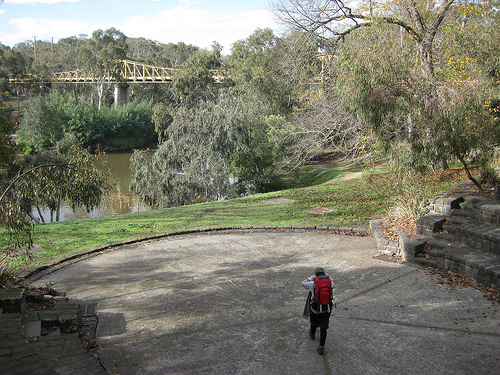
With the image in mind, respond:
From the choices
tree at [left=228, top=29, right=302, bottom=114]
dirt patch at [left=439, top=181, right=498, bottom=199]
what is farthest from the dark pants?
tree at [left=228, top=29, right=302, bottom=114]

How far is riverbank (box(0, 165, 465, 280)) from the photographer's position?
39.7 feet

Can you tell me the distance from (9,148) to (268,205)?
386 inches

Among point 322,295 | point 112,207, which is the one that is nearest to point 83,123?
point 112,207

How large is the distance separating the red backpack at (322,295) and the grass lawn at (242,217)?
6.85 meters

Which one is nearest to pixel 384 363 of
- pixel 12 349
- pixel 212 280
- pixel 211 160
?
pixel 212 280

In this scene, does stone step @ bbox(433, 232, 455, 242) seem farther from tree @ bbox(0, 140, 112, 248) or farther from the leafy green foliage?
the leafy green foliage

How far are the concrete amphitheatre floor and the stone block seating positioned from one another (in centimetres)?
58

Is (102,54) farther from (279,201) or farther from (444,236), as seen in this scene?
(444,236)

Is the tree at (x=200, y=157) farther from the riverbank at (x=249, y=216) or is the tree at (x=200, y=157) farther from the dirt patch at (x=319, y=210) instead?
the dirt patch at (x=319, y=210)

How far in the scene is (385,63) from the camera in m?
12.6

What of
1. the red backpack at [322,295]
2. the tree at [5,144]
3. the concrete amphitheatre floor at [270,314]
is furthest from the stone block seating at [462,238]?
the tree at [5,144]

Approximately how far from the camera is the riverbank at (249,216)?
12094mm

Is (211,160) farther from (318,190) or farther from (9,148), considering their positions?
(9,148)

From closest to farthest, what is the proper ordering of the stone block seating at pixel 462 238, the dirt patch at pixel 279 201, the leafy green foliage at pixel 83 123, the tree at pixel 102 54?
1. the stone block seating at pixel 462 238
2. the dirt patch at pixel 279 201
3. the leafy green foliage at pixel 83 123
4. the tree at pixel 102 54
